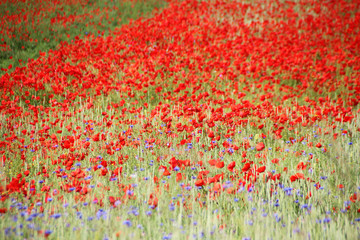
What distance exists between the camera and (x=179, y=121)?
438cm

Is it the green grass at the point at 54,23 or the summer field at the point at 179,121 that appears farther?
the green grass at the point at 54,23

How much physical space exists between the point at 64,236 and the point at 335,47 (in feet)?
28.8

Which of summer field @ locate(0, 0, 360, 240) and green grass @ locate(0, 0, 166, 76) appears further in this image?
green grass @ locate(0, 0, 166, 76)

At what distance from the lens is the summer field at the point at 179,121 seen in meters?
2.13

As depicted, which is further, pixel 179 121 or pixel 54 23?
pixel 54 23

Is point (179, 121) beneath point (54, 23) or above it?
beneath

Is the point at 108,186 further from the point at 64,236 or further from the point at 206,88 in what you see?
the point at 206,88

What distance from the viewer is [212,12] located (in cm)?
1106

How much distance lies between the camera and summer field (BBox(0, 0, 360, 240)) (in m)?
2.13

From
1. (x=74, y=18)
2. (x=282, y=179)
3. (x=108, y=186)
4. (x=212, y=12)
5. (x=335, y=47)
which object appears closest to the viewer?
(x=108, y=186)

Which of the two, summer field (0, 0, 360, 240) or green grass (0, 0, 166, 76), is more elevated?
green grass (0, 0, 166, 76)

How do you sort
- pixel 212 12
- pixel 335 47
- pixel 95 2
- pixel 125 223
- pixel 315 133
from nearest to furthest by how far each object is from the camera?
pixel 125 223, pixel 315 133, pixel 335 47, pixel 212 12, pixel 95 2

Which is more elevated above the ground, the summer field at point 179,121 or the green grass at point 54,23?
→ the green grass at point 54,23

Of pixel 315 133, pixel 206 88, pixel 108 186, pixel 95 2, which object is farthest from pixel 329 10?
pixel 108 186
